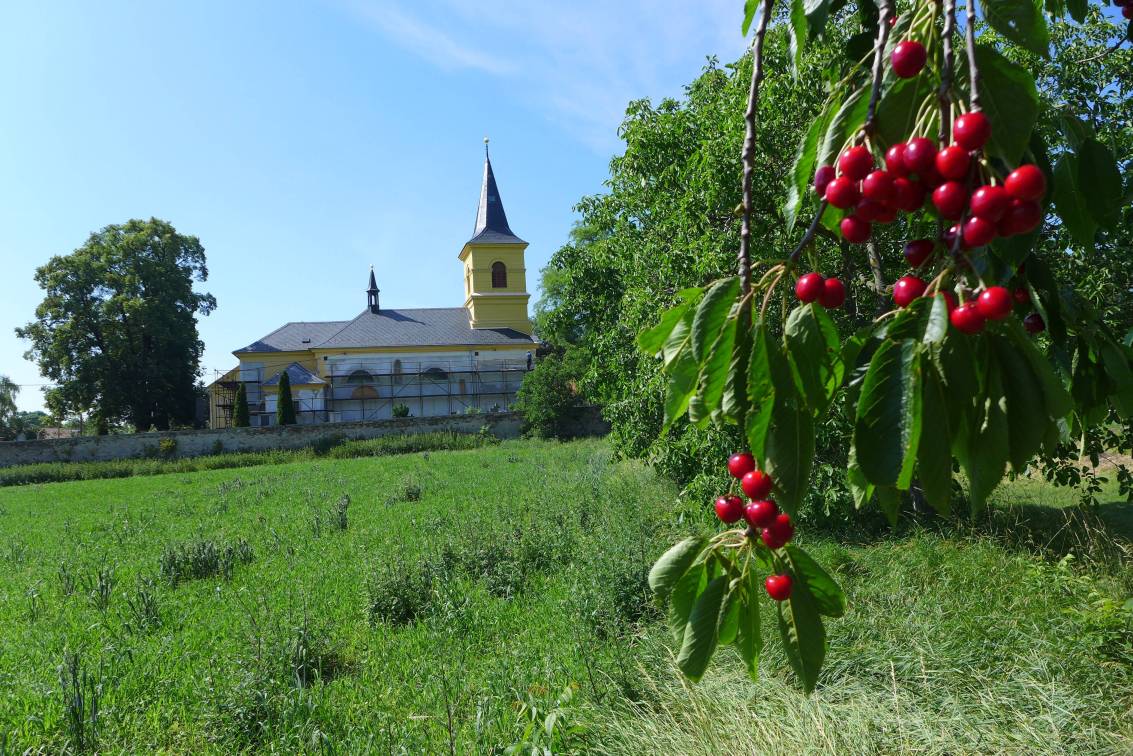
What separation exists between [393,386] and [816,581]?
39263mm

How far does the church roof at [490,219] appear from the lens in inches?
1596

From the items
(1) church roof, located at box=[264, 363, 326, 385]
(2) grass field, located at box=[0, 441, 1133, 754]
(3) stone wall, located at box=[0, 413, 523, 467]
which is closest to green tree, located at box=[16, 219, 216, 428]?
(1) church roof, located at box=[264, 363, 326, 385]

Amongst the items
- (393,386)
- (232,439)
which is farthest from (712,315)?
(393,386)

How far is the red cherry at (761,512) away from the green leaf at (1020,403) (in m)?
0.29

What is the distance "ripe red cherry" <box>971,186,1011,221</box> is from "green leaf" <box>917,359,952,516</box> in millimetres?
165

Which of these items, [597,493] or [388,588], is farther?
[597,493]

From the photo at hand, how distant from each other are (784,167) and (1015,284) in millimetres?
5861

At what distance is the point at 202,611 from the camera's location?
6012mm

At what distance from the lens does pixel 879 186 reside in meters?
0.79

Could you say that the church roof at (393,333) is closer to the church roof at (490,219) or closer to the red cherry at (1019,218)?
the church roof at (490,219)

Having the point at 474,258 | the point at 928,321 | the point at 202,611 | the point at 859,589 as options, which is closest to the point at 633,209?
the point at 859,589

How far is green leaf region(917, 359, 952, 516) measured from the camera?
76 centimetres

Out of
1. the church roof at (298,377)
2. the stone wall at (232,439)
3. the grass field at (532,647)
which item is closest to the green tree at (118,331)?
the church roof at (298,377)

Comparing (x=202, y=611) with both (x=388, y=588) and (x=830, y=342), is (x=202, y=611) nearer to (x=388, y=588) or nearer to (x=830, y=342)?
(x=388, y=588)
